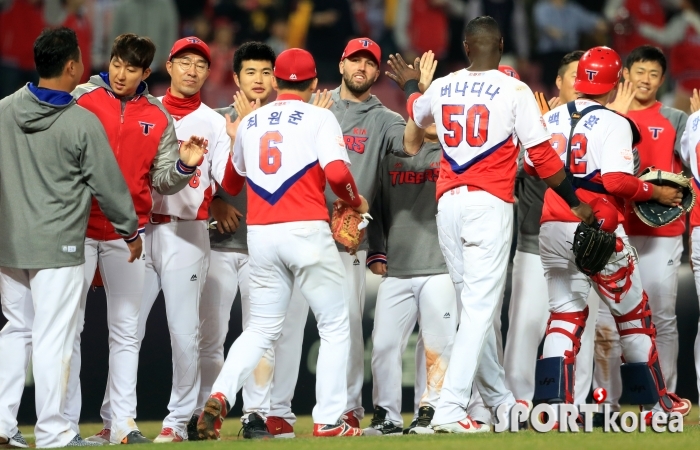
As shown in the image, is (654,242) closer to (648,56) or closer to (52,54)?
(648,56)

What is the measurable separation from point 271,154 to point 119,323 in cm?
143

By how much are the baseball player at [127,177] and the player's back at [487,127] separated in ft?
5.11

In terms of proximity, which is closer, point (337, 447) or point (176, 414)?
point (337, 447)

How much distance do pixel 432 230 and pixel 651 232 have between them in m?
1.89

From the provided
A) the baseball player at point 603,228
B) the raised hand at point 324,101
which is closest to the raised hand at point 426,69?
the raised hand at point 324,101

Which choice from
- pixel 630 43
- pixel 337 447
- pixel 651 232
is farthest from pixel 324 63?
pixel 337 447

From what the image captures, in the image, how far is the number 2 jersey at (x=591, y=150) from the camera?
6066mm

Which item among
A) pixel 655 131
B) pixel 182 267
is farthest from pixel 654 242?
pixel 182 267

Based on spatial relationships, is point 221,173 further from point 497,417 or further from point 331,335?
point 497,417

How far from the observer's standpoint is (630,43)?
41.3 ft

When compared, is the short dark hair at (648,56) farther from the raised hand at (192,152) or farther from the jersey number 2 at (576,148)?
the raised hand at (192,152)

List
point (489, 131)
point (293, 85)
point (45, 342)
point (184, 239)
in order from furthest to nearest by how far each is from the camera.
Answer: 1. point (184, 239)
2. point (293, 85)
3. point (489, 131)
4. point (45, 342)

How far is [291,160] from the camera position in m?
5.83

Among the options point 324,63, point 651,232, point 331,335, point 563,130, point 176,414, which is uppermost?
point 324,63
